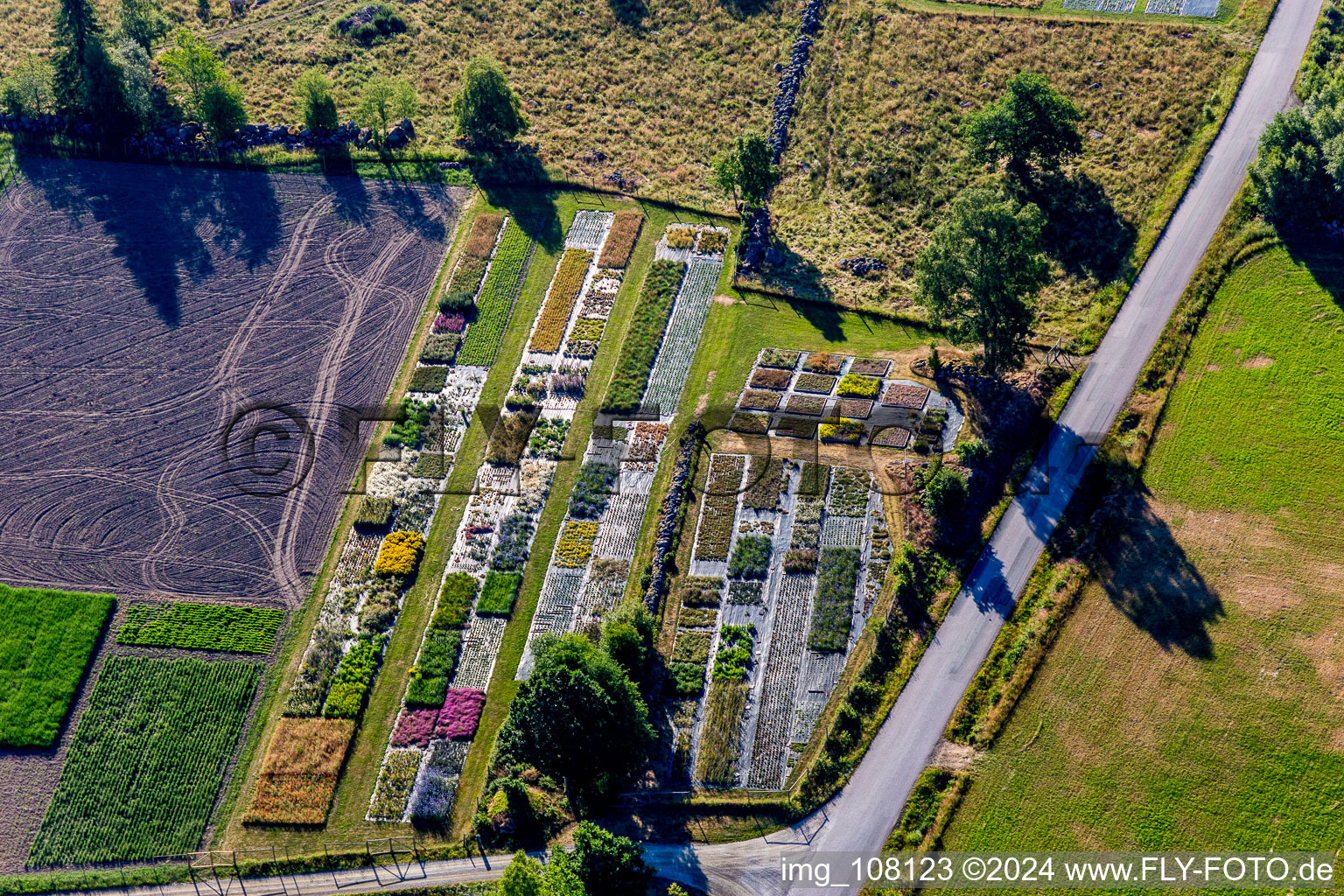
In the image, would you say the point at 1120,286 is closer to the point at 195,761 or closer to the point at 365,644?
the point at 365,644

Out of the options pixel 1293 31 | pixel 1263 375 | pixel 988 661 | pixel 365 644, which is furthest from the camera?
pixel 1293 31

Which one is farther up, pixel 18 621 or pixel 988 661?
pixel 988 661

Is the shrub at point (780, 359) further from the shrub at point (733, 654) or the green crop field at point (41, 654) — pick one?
the green crop field at point (41, 654)

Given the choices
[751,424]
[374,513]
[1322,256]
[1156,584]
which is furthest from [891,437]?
[1322,256]

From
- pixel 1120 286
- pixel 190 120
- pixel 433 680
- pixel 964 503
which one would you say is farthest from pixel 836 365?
pixel 190 120

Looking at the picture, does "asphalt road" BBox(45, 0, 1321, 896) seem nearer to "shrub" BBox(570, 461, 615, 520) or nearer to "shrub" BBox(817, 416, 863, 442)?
"shrub" BBox(817, 416, 863, 442)

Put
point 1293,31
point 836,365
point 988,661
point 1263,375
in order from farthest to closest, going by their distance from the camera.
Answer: point 1293,31, point 836,365, point 1263,375, point 988,661

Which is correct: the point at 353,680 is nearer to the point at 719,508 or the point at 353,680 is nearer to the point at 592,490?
the point at 592,490

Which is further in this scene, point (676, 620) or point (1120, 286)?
point (1120, 286)
